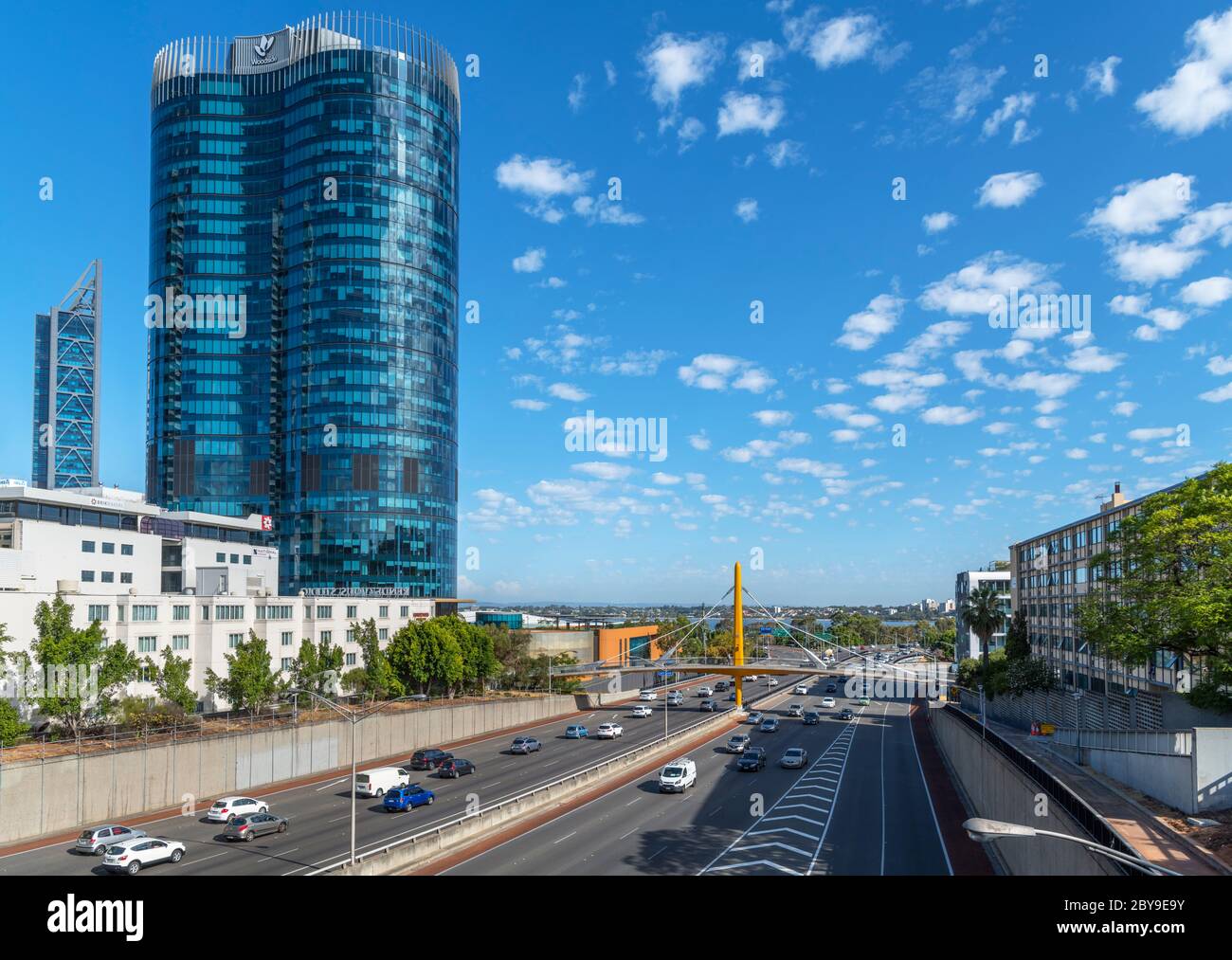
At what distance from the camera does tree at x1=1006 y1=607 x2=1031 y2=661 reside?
3514 inches

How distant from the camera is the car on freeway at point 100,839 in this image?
126 ft

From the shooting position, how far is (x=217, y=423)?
5797 inches

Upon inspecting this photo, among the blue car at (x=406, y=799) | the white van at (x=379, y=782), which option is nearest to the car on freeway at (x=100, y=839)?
the blue car at (x=406, y=799)

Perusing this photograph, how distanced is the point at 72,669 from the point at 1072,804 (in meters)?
52.7

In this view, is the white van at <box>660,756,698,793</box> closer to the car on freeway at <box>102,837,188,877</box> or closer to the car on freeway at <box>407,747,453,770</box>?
the car on freeway at <box>407,747,453,770</box>

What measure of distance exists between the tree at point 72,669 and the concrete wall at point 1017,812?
4930cm

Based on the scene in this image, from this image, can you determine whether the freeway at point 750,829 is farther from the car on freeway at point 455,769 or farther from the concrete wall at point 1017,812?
the car on freeway at point 455,769

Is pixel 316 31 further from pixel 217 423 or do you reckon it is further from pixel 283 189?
pixel 217 423

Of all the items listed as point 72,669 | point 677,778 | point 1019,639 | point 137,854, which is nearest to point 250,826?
point 137,854

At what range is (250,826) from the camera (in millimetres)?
40844

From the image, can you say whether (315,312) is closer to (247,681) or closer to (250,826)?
(247,681)

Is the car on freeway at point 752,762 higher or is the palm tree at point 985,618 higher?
the palm tree at point 985,618

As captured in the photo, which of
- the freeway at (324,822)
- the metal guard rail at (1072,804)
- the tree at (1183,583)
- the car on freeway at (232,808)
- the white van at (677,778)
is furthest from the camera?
the white van at (677,778)
